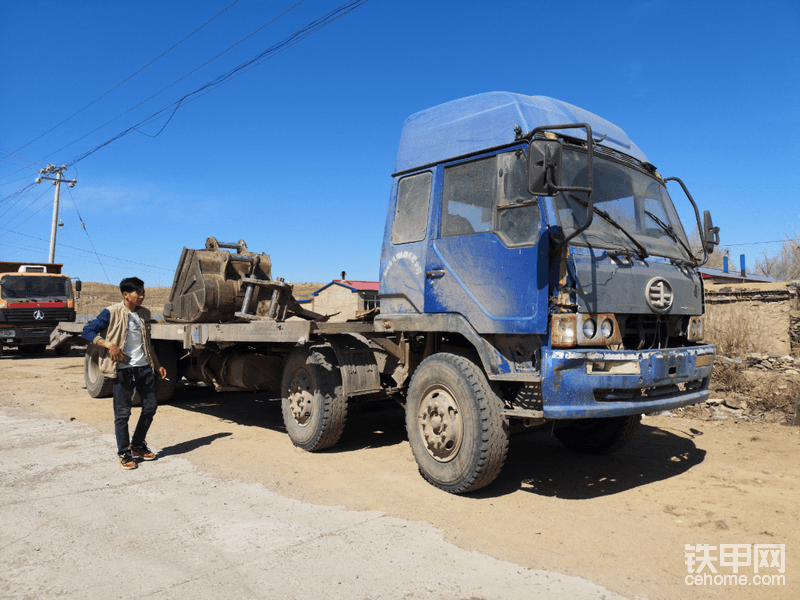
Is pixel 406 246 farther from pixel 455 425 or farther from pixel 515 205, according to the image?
pixel 455 425

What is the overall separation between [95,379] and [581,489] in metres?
8.16

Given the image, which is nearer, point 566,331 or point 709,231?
point 566,331

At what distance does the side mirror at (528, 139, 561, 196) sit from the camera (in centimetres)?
365

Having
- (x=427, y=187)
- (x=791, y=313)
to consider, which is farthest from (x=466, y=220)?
(x=791, y=313)

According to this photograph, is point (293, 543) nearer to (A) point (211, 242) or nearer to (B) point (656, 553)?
(B) point (656, 553)

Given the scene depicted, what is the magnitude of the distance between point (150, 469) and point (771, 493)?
5.40 meters

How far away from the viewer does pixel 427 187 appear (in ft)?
16.7

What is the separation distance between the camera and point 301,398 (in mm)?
5848

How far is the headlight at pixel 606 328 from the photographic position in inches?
156

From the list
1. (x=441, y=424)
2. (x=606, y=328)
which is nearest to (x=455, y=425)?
(x=441, y=424)

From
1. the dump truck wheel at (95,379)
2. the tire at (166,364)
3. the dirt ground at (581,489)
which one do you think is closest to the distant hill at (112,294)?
the dump truck wheel at (95,379)

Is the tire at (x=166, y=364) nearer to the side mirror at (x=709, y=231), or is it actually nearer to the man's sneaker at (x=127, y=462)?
the man's sneaker at (x=127, y=462)

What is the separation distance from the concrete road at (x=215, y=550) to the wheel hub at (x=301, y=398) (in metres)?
1.16

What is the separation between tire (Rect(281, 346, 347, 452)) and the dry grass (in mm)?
7914
